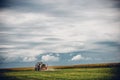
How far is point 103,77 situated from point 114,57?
36 centimetres

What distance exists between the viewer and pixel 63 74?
13.3ft

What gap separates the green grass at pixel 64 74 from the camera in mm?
3980

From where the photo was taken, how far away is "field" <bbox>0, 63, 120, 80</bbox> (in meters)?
3.98

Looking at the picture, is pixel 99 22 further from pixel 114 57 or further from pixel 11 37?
pixel 11 37

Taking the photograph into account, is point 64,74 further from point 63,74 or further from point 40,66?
point 40,66

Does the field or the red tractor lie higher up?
the red tractor

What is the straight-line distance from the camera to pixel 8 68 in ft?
12.9

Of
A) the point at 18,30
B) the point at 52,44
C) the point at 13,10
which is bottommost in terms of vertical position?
the point at 52,44

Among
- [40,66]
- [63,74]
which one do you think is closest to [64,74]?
[63,74]

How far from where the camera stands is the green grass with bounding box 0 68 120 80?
3.98 meters

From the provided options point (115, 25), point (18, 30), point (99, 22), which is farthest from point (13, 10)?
point (115, 25)

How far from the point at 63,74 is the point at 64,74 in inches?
0.6

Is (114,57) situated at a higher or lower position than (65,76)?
higher

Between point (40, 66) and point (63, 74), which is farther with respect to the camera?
point (63, 74)
